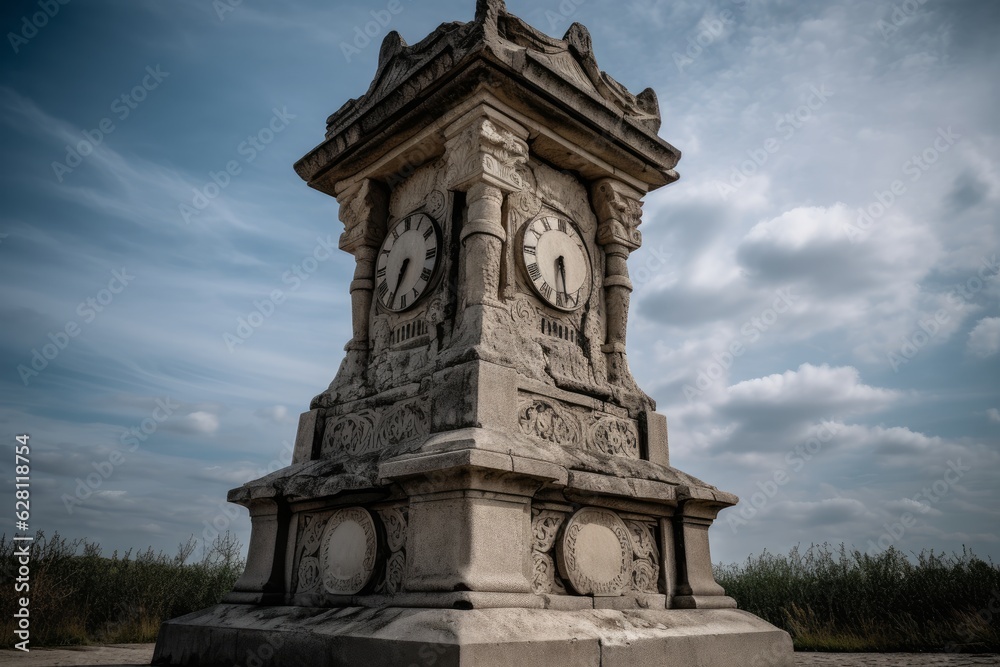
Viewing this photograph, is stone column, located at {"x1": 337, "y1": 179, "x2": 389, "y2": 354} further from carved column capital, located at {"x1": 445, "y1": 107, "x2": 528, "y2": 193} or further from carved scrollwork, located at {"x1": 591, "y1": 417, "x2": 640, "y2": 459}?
carved scrollwork, located at {"x1": 591, "y1": 417, "x2": 640, "y2": 459}

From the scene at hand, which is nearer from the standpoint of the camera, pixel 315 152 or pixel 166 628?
pixel 166 628

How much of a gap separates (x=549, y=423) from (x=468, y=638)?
1746 mm

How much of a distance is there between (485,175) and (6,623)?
7125 mm

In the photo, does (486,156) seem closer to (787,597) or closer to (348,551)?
(348,551)

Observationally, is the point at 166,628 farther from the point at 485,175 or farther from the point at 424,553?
the point at 485,175

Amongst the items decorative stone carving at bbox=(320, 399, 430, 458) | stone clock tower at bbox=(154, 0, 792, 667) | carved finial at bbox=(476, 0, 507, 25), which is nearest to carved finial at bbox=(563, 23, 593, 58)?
stone clock tower at bbox=(154, 0, 792, 667)

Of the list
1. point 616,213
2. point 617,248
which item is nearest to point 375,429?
point 617,248

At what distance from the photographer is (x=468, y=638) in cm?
325

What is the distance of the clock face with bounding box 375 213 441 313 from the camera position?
5.19 m

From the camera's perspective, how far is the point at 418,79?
514cm

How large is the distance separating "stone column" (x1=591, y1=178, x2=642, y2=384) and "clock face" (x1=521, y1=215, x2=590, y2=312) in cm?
27

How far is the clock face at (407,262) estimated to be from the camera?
17.0 feet

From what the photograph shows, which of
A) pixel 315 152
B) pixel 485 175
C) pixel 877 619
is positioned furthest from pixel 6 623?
pixel 877 619

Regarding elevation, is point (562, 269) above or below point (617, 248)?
below
